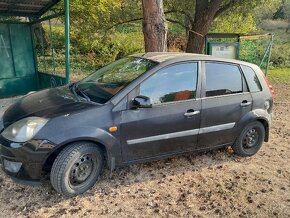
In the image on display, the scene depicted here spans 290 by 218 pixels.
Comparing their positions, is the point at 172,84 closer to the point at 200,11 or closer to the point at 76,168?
the point at 76,168

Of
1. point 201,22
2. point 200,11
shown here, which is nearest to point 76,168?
point 201,22

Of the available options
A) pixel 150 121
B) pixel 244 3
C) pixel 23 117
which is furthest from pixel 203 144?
pixel 244 3

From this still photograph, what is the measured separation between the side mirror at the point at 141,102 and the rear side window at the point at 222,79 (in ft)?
3.46

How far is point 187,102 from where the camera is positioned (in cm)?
396

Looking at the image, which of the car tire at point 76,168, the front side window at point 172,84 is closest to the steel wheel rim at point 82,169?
the car tire at point 76,168

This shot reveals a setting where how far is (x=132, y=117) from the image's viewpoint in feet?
11.8

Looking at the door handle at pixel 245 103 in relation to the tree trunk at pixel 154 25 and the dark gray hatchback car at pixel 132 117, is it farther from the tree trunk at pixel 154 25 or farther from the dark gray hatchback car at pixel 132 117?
the tree trunk at pixel 154 25

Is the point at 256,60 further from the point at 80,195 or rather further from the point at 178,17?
the point at 80,195

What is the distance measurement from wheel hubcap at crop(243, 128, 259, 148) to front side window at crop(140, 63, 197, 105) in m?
1.34

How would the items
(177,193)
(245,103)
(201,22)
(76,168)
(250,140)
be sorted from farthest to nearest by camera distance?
(201,22) → (250,140) → (245,103) → (177,193) → (76,168)

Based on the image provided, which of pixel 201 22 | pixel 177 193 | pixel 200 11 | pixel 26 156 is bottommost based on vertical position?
pixel 177 193

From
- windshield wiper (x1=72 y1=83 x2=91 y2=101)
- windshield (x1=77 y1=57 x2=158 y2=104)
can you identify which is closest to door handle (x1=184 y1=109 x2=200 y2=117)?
windshield (x1=77 y1=57 x2=158 y2=104)

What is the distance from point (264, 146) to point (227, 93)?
65.5 inches

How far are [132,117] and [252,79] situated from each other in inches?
85.9
